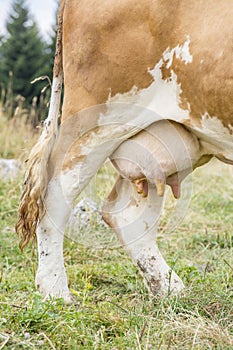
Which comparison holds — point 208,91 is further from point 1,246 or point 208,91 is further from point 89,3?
point 1,246

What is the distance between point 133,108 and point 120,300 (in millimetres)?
1049

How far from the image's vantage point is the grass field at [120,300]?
2580mm

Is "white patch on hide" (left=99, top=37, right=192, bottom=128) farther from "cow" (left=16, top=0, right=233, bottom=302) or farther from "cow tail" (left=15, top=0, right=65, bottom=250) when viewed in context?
"cow tail" (left=15, top=0, right=65, bottom=250)

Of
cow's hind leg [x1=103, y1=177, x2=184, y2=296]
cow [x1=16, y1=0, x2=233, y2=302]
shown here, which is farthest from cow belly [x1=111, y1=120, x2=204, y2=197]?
cow's hind leg [x1=103, y1=177, x2=184, y2=296]

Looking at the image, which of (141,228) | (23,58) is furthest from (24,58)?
(141,228)

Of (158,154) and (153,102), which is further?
(158,154)

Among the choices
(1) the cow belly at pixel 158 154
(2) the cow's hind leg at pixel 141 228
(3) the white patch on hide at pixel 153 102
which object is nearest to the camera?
(3) the white patch on hide at pixel 153 102

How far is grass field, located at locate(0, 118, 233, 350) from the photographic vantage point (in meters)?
2.58

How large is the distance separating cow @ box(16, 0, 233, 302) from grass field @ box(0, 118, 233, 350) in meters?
0.19

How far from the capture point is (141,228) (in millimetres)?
3693

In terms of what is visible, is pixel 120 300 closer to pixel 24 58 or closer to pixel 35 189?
pixel 35 189

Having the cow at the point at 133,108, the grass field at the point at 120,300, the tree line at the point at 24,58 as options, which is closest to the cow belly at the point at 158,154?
the cow at the point at 133,108

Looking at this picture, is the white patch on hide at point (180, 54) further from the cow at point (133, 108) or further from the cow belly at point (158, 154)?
the cow belly at point (158, 154)

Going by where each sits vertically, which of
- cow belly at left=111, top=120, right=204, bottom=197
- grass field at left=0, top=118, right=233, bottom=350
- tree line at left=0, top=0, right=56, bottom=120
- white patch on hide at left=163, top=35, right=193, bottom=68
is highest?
white patch on hide at left=163, top=35, right=193, bottom=68
